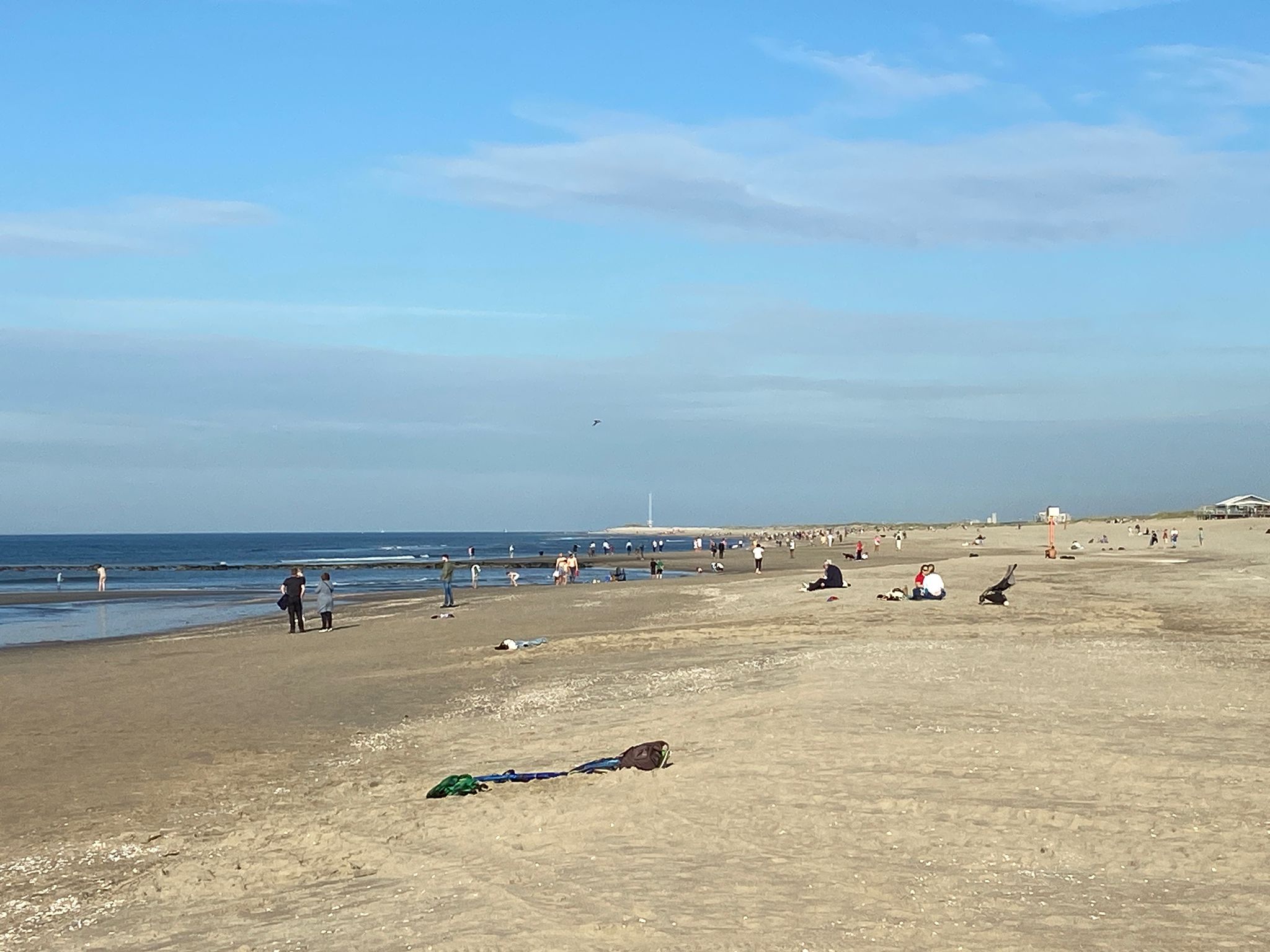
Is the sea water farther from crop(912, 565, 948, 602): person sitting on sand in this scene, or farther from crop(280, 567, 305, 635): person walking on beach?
crop(912, 565, 948, 602): person sitting on sand

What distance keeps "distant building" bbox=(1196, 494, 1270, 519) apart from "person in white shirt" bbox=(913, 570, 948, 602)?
106m

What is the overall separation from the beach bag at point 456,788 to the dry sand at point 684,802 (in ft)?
0.62

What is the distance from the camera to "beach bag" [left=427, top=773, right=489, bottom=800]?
9.81 m

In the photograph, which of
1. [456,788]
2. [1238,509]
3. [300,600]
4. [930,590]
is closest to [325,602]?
[300,600]

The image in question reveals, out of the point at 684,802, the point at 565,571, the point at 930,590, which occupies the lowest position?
the point at 565,571

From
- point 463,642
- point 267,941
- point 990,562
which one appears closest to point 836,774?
point 267,941

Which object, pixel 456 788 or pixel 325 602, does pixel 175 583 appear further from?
pixel 456 788

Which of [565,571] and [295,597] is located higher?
[295,597]

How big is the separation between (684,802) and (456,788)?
7.31 ft

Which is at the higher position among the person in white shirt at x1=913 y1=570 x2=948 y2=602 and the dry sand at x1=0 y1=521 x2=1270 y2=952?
the person in white shirt at x1=913 y1=570 x2=948 y2=602

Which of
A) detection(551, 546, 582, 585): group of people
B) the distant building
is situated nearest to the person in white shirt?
detection(551, 546, 582, 585): group of people

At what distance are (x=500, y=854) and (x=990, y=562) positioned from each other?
3971 centimetres

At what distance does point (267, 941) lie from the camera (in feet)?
21.1

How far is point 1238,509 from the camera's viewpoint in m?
122
